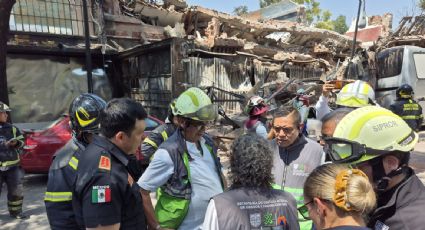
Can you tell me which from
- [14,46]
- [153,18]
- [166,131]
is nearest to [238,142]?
[166,131]

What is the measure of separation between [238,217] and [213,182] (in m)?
0.63

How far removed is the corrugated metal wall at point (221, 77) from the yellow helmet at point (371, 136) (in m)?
8.79

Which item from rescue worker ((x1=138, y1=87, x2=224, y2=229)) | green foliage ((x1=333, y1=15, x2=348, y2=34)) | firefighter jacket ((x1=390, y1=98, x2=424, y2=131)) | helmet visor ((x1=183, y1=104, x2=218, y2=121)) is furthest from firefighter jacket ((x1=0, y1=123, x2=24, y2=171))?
green foliage ((x1=333, y1=15, x2=348, y2=34))

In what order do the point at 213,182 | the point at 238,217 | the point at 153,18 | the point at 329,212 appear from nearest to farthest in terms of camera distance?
1. the point at 329,212
2. the point at 238,217
3. the point at 213,182
4. the point at 153,18

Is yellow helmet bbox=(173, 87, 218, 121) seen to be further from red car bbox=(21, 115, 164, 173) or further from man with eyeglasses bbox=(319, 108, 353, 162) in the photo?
red car bbox=(21, 115, 164, 173)

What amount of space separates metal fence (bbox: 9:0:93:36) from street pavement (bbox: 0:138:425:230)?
18.5 feet

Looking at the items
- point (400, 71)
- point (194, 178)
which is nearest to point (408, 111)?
point (194, 178)

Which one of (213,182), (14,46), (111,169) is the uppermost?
(14,46)

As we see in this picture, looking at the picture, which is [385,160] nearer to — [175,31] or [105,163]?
[105,163]

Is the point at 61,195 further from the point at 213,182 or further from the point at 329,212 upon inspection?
the point at 329,212

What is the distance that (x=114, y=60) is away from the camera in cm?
1258

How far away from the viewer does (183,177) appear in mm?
2250

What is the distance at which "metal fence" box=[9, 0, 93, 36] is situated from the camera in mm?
10656

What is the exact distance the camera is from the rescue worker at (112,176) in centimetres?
164
